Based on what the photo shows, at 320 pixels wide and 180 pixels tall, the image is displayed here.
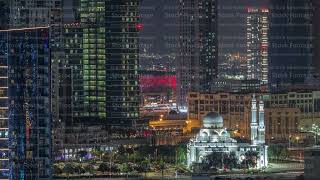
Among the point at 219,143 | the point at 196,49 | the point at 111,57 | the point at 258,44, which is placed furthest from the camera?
the point at 196,49

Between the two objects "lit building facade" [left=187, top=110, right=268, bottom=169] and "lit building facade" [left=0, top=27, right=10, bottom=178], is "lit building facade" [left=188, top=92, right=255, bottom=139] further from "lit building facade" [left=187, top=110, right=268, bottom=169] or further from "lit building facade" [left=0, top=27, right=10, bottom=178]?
"lit building facade" [left=0, top=27, right=10, bottom=178]

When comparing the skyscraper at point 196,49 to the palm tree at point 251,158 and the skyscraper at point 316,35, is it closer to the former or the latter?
the skyscraper at point 316,35

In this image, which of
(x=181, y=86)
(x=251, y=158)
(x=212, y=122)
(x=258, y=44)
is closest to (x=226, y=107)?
(x=258, y=44)

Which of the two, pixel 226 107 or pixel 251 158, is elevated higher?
pixel 226 107

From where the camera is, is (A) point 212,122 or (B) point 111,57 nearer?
(A) point 212,122

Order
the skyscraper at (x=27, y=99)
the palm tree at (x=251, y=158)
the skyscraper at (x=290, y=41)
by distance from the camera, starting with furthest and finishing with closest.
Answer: the skyscraper at (x=290, y=41)
the palm tree at (x=251, y=158)
the skyscraper at (x=27, y=99)

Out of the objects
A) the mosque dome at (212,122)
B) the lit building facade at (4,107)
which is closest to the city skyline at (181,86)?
the mosque dome at (212,122)

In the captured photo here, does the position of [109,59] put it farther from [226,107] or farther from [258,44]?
[258,44]
